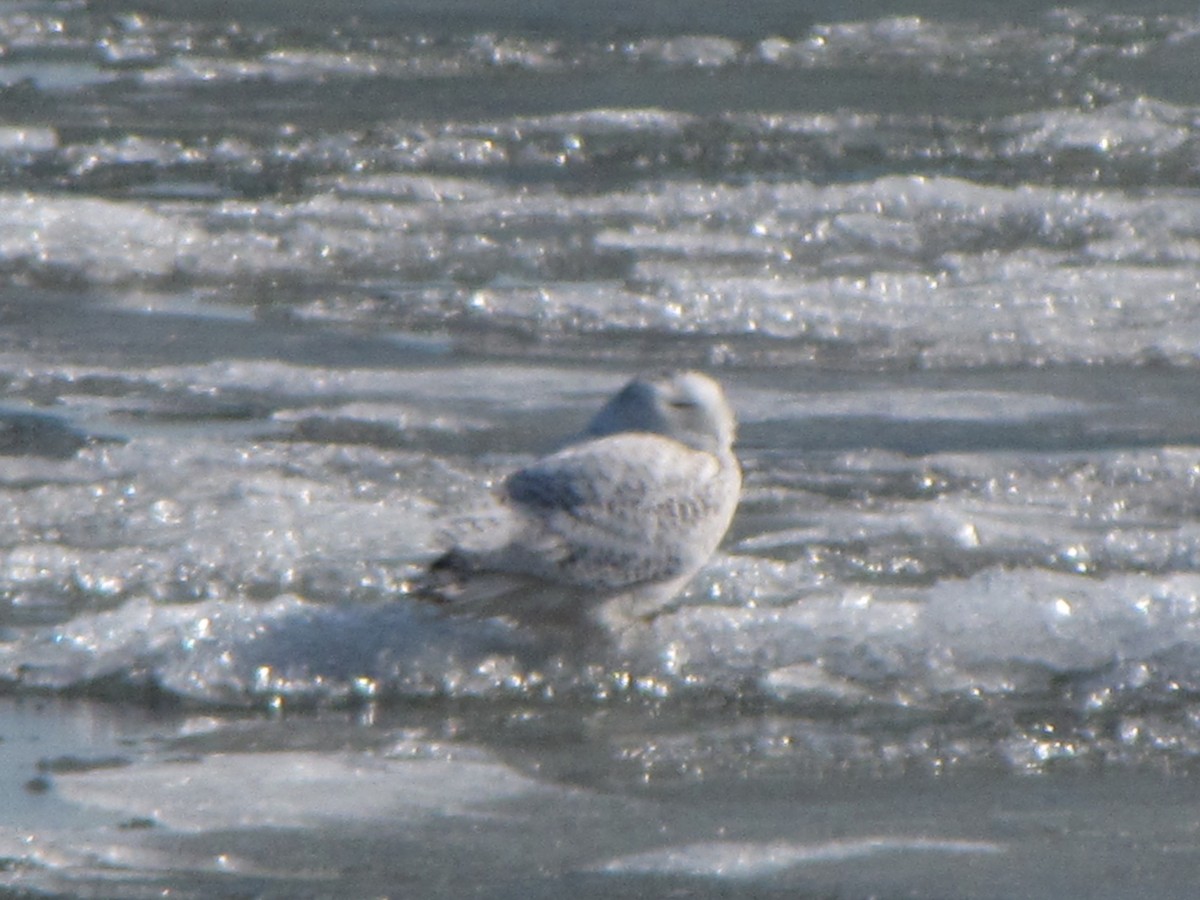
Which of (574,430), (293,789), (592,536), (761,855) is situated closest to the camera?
(761,855)

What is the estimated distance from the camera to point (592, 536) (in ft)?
15.0

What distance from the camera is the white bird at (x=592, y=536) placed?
14.4 ft

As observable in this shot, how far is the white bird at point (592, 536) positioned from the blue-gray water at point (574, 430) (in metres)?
0.14

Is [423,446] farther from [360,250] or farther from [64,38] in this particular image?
[64,38]

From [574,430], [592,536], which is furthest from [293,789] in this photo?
[574,430]

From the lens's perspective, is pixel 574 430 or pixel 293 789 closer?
pixel 293 789

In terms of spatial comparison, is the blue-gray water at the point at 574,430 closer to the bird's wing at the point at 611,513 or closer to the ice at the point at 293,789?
the ice at the point at 293,789

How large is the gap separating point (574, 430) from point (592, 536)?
1.99 m

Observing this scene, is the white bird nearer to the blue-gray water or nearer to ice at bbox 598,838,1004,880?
the blue-gray water

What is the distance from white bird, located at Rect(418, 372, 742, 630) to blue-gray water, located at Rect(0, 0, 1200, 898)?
14 centimetres

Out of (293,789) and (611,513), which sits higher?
(611,513)

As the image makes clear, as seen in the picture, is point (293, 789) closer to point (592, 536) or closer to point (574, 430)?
point (592, 536)

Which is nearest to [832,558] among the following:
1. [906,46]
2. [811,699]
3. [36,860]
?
[811,699]

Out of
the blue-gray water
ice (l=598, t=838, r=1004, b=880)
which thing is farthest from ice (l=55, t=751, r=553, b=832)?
ice (l=598, t=838, r=1004, b=880)
